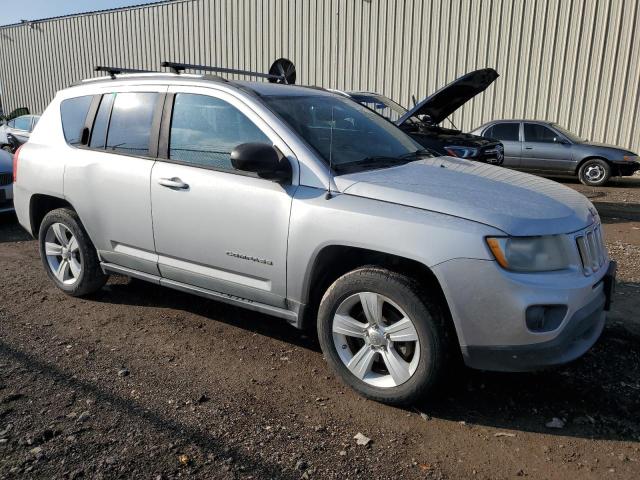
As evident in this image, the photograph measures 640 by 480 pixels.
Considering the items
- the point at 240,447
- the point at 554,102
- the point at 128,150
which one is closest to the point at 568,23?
the point at 554,102

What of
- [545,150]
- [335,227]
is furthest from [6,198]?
[545,150]

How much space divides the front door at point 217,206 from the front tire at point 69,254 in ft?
3.11

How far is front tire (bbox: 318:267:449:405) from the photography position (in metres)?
2.90

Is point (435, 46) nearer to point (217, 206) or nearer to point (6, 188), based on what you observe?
point (6, 188)

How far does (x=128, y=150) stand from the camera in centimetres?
412

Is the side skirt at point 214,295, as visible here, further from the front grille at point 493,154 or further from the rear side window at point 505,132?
the rear side window at point 505,132

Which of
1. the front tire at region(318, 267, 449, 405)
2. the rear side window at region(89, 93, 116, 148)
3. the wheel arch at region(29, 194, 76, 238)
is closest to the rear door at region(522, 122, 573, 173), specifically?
the rear side window at region(89, 93, 116, 148)

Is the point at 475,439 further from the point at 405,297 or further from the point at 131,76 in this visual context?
the point at 131,76

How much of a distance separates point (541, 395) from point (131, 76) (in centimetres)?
369

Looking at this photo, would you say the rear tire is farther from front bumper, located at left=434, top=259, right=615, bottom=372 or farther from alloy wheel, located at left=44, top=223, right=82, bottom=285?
alloy wheel, located at left=44, top=223, right=82, bottom=285

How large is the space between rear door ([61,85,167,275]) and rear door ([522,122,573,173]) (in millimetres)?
10443

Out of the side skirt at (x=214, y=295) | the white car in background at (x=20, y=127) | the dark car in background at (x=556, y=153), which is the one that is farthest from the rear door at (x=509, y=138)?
the white car in background at (x=20, y=127)

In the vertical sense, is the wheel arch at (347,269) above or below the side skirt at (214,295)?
above

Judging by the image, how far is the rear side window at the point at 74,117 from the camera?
4531 mm
